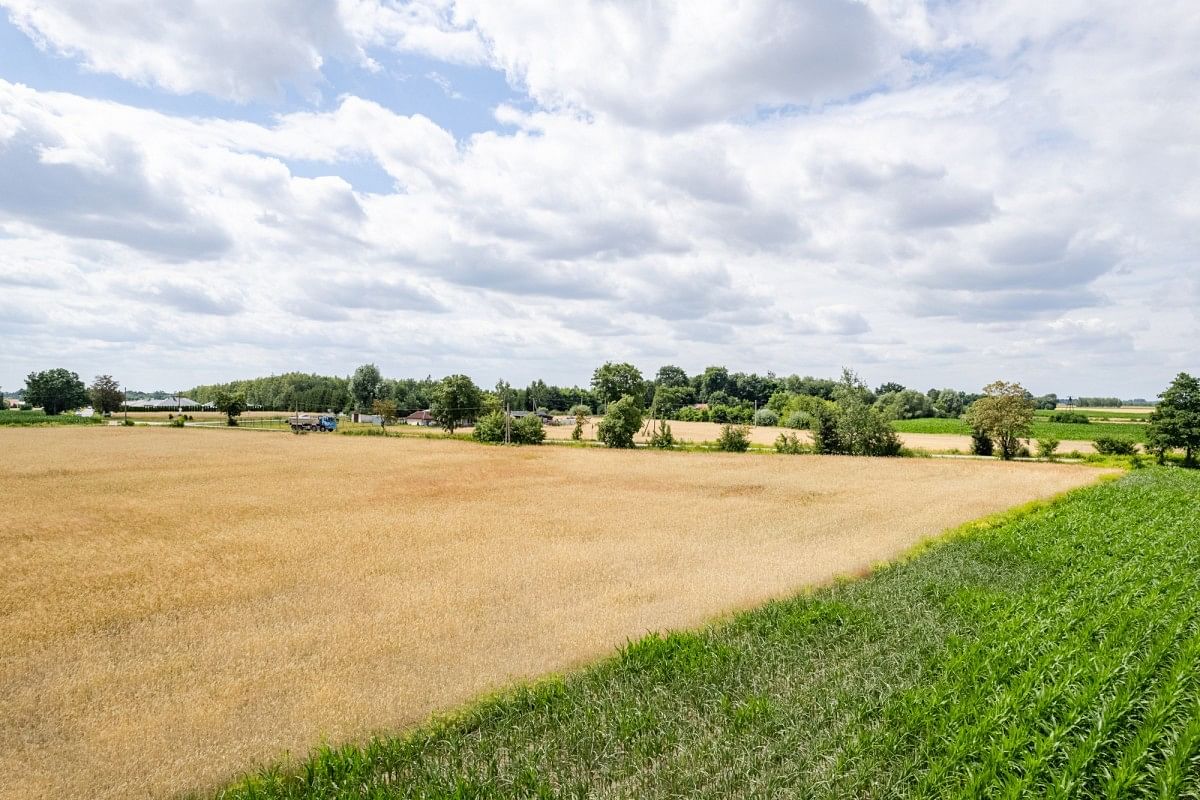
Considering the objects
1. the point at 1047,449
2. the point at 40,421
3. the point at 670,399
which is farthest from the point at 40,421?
the point at 1047,449

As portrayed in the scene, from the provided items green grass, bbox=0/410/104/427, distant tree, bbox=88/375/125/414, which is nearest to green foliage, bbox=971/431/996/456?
green grass, bbox=0/410/104/427

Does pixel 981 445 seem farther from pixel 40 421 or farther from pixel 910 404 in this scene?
pixel 40 421

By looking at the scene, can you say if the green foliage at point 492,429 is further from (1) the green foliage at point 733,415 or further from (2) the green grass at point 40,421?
(2) the green grass at point 40,421

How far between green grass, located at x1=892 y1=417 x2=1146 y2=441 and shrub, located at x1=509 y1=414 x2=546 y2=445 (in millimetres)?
48996

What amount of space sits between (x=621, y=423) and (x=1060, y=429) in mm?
69177

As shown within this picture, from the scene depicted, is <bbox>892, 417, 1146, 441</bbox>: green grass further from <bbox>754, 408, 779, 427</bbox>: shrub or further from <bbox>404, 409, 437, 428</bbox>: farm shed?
<bbox>404, 409, 437, 428</bbox>: farm shed

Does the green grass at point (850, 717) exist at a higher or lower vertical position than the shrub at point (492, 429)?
lower

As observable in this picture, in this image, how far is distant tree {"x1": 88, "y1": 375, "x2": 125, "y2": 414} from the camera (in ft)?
461

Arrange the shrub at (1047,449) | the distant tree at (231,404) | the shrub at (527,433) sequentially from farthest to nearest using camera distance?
the distant tree at (231,404) < the shrub at (527,433) < the shrub at (1047,449)

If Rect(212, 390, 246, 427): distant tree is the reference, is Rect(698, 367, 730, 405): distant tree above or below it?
above

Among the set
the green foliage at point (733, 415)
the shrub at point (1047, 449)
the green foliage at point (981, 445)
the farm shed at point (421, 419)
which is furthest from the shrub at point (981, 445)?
the farm shed at point (421, 419)

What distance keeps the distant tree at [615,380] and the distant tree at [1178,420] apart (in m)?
50.1

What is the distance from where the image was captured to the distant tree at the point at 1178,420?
169 feet

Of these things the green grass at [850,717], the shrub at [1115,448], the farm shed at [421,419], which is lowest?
the green grass at [850,717]
